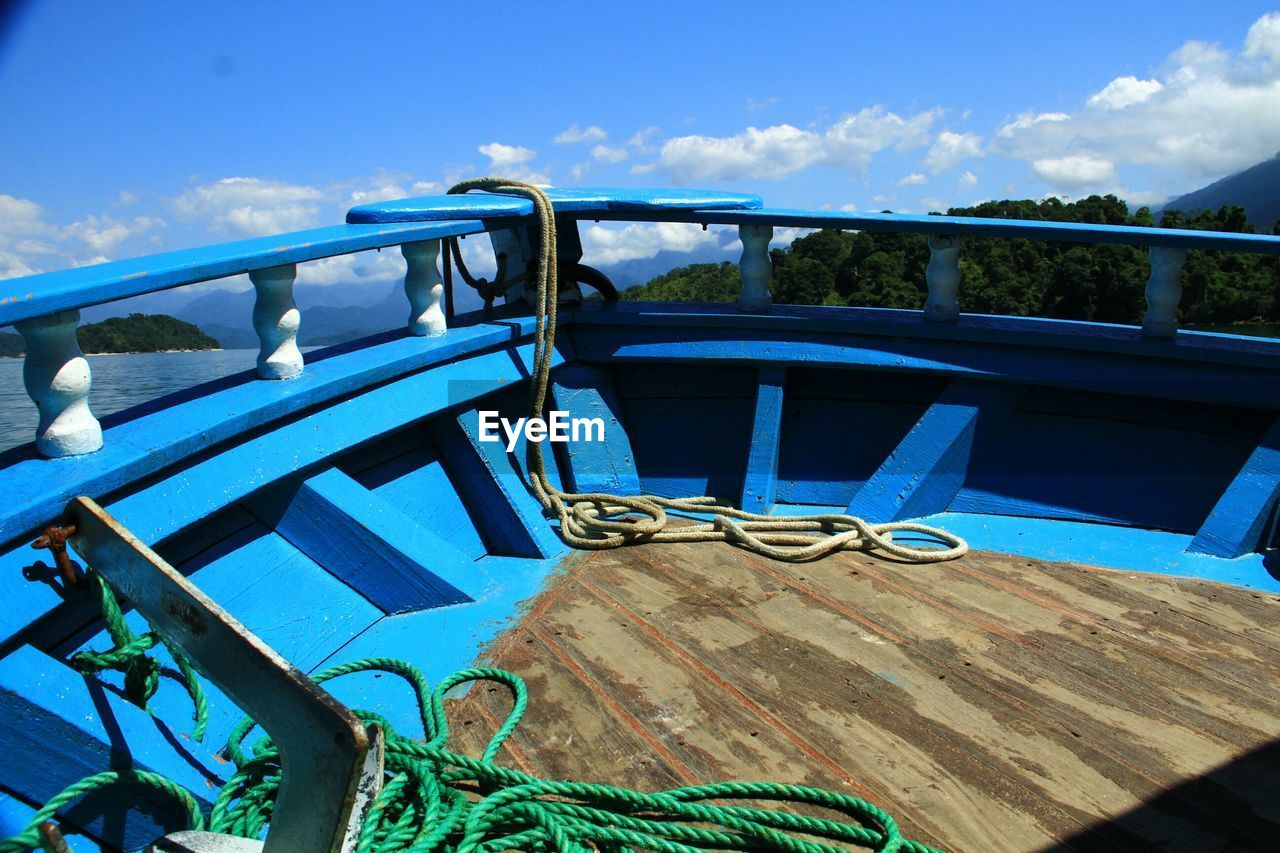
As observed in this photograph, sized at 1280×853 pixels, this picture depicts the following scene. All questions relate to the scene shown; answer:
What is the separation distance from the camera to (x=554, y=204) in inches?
121

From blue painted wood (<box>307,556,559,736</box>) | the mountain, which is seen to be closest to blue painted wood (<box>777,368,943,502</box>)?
blue painted wood (<box>307,556,559,736</box>)

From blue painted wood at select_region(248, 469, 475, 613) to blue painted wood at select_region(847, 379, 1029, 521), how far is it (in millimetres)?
1384

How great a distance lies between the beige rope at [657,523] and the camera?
269 centimetres

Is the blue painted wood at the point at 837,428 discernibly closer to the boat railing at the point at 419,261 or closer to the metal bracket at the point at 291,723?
the boat railing at the point at 419,261

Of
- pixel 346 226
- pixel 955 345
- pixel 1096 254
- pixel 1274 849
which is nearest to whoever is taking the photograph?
pixel 1274 849

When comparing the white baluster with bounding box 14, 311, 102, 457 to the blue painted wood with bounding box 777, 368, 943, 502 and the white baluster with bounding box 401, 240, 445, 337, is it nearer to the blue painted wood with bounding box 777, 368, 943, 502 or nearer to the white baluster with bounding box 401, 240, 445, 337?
the white baluster with bounding box 401, 240, 445, 337

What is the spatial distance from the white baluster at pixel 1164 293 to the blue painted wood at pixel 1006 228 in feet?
0.29

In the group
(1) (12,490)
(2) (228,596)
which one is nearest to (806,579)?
(2) (228,596)

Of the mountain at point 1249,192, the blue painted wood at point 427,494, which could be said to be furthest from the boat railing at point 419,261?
the mountain at point 1249,192

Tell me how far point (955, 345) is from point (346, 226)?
6.54 ft

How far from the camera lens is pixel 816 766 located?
5.65 ft

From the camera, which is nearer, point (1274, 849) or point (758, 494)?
point (1274, 849)

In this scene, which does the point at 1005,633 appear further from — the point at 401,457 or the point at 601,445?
the point at 401,457

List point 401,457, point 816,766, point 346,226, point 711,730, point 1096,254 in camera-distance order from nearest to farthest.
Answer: point 816,766 → point 711,730 → point 346,226 → point 401,457 → point 1096,254
